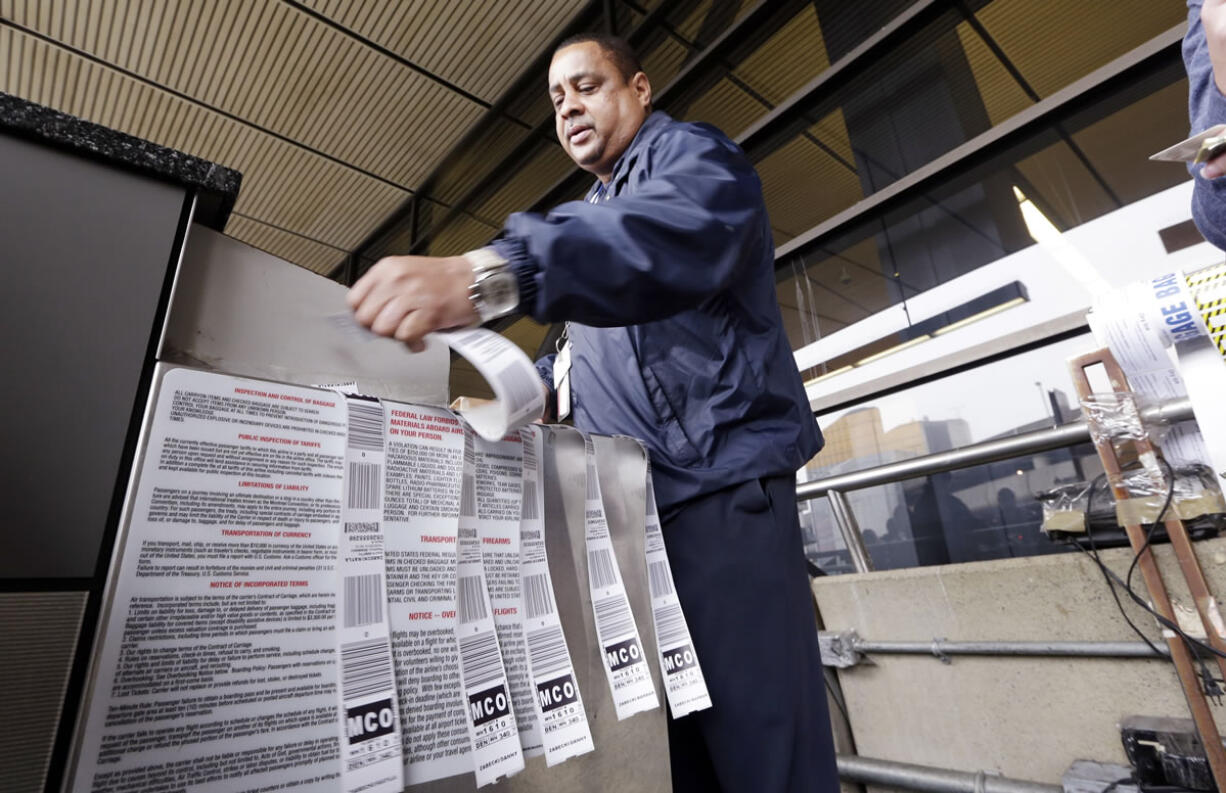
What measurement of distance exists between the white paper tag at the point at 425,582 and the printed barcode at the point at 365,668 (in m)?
0.01

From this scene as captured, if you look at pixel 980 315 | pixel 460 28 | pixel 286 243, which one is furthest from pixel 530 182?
pixel 980 315

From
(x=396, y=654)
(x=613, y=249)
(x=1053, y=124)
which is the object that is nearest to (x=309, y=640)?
(x=396, y=654)

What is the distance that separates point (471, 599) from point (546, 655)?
0.28ft

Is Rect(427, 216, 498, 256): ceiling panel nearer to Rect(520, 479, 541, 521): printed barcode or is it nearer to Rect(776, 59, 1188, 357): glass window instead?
Rect(776, 59, 1188, 357): glass window

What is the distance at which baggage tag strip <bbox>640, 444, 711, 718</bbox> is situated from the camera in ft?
1.97

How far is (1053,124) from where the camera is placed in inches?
74.4

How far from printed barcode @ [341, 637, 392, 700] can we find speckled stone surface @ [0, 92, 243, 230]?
342mm

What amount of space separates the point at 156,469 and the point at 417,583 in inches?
7.1

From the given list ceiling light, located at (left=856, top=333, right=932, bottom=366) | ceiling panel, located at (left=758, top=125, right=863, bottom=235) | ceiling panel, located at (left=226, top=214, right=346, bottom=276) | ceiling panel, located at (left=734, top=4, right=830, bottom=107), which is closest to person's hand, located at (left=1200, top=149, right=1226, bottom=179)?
ceiling light, located at (left=856, top=333, right=932, bottom=366)

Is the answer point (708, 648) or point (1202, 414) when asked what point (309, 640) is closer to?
point (708, 648)

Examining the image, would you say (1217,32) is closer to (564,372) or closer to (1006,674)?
(564,372)

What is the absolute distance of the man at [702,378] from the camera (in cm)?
52

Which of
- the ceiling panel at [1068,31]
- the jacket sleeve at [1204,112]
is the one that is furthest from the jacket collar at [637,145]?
the ceiling panel at [1068,31]

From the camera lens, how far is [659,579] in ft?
2.10
